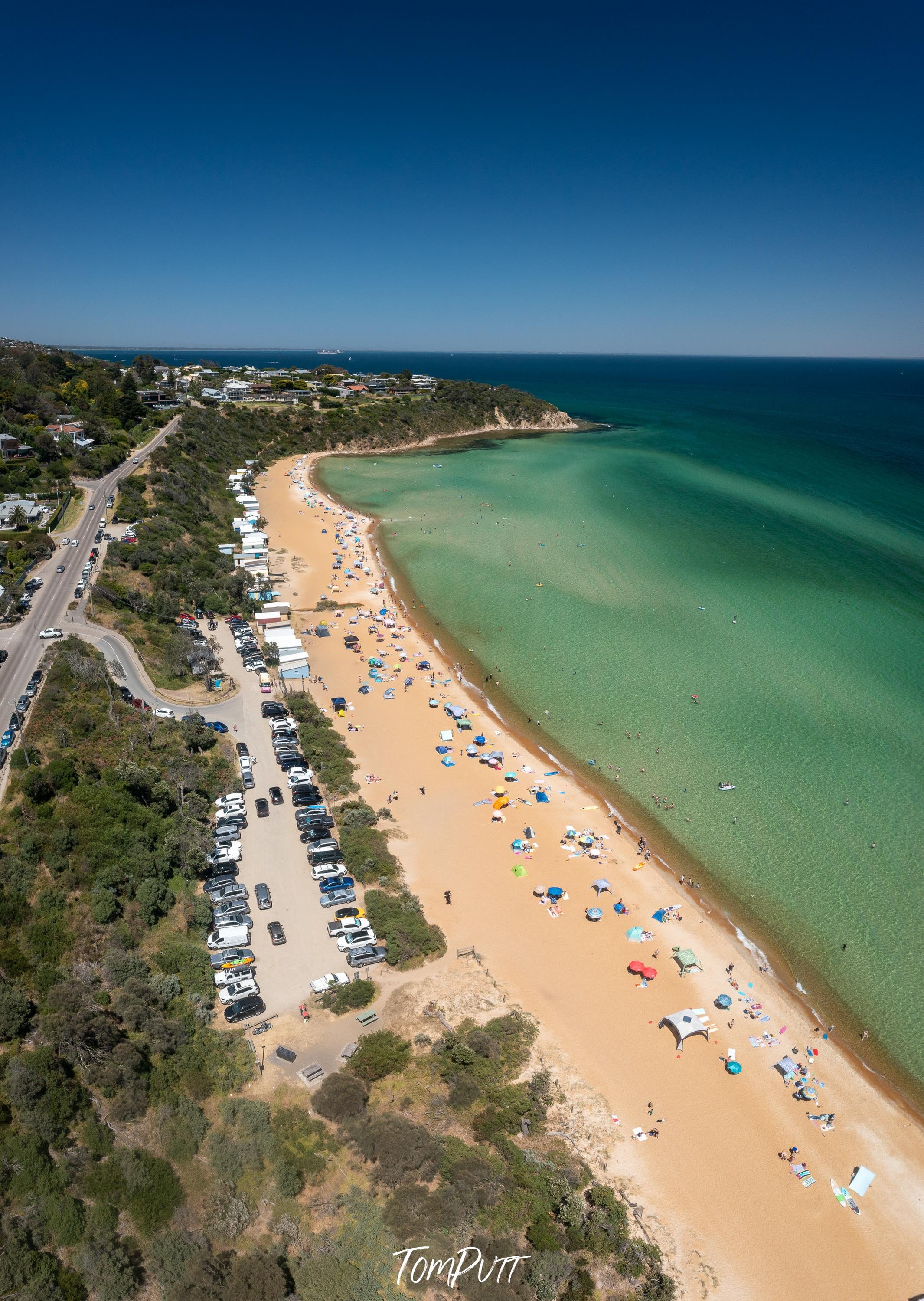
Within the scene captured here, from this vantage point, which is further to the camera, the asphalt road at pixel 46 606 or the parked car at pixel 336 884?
the asphalt road at pixel 46 606

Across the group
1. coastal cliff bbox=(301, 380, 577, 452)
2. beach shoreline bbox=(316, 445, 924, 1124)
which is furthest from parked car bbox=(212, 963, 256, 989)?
coastal cliff bbox=(301, 380, 577, 452)

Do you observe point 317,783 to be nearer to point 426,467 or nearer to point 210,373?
point 426,467

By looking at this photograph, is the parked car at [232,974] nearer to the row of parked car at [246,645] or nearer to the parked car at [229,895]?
the parked car at [229,895]

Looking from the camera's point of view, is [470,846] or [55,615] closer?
[470,846]

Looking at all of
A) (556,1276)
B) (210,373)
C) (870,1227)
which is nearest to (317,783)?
(556,1276)

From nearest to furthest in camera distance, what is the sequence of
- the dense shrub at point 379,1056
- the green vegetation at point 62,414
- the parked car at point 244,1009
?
the dense shrub at point 379,1056 → the parked car at point 244,1009 → the green vegetation at point 62,414

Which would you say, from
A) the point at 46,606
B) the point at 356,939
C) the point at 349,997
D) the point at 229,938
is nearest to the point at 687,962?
the point at 356,939

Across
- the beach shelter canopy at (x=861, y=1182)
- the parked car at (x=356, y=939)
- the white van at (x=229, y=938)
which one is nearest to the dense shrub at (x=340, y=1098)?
the parked car at (x=356, y=939)

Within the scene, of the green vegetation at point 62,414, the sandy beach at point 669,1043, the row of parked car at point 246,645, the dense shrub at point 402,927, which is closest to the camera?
the sandy beach at point 669,1043
